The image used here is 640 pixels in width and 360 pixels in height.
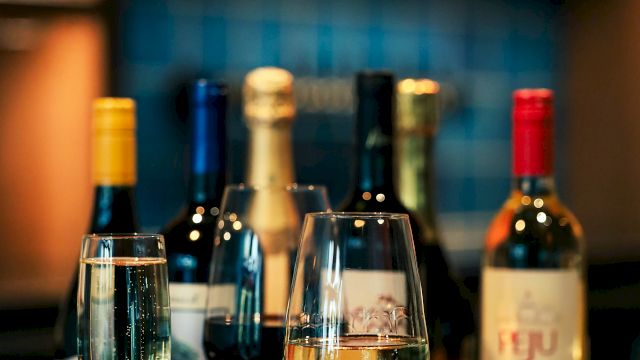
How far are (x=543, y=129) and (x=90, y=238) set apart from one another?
394 mm

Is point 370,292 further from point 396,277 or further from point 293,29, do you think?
point 293,29

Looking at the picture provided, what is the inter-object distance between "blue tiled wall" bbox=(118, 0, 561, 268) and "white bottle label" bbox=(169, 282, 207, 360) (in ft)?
7.53

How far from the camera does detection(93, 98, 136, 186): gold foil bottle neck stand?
828 millimetres

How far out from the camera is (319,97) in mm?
3459

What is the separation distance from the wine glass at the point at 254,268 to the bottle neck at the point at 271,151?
3.8 inches

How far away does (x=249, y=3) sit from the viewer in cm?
340

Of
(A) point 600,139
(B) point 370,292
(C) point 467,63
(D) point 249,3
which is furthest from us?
(A) point 600,139

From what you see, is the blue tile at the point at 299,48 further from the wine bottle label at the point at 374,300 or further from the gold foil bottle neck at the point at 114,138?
the wine bottle label at the point at 374,300

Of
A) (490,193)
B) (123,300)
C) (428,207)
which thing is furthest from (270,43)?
(123,300)

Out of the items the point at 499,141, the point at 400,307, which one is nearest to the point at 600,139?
the point at 499,141

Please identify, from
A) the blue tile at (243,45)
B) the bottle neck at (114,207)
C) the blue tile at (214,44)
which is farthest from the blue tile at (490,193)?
the bottle neck at (114,207)

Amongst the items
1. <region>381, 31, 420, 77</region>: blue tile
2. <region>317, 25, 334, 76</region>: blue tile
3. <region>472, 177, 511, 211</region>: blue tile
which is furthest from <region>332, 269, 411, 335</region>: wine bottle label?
<region>472, 177, 511, 211</region>: blue tile

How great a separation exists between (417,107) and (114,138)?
264mm

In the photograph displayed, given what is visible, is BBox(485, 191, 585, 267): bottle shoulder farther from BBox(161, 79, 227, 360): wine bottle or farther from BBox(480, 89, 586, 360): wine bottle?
BBox(161, 79, 227, 360): wine bottle
